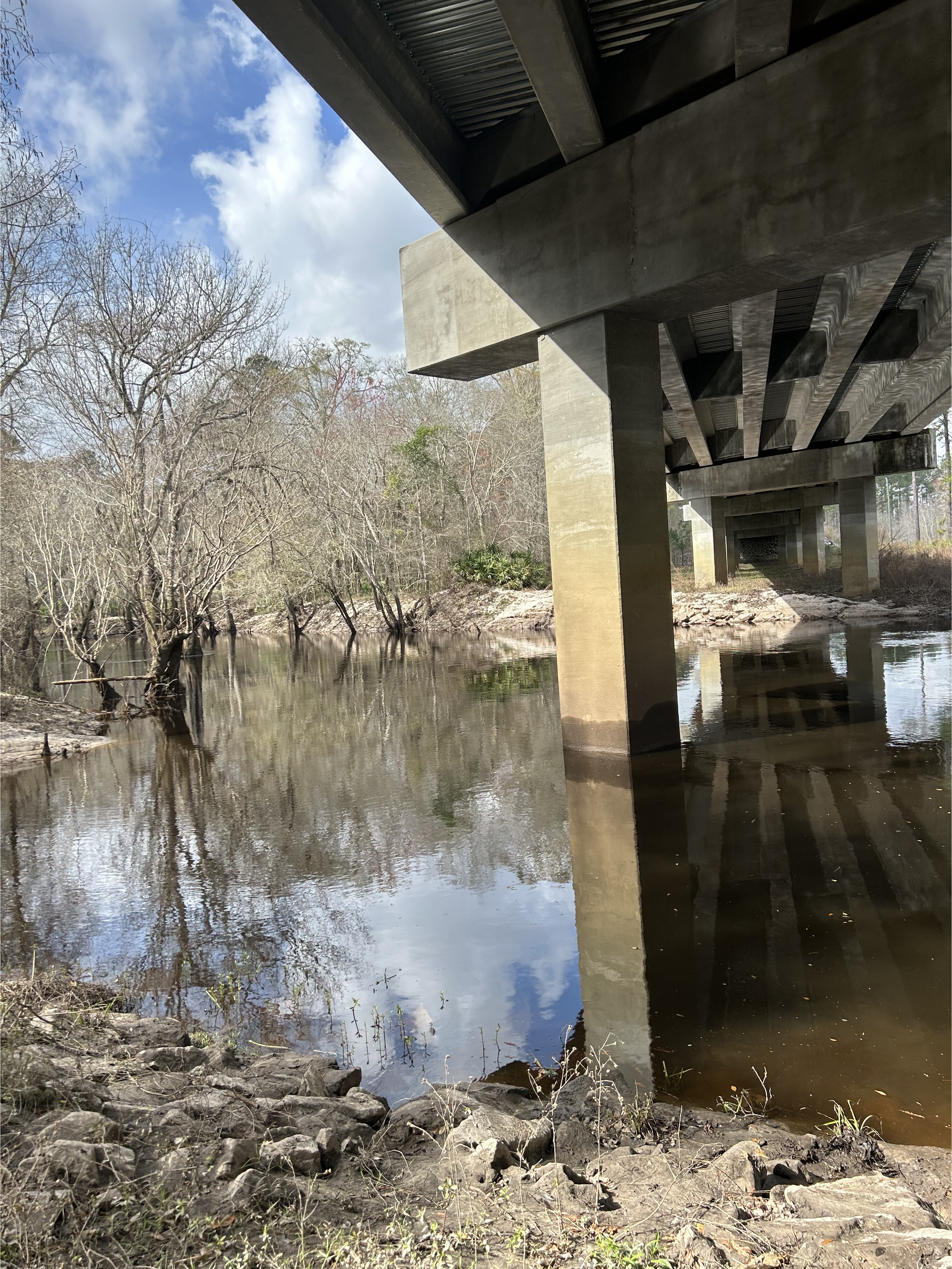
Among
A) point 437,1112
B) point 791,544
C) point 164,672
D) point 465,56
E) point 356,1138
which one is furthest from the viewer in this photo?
point 791,544

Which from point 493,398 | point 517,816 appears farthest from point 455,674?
point 493,398

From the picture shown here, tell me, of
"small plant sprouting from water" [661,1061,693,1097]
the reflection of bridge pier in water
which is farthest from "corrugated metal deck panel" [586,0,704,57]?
"small plant sprouting from water" [661,1061,693,1097]

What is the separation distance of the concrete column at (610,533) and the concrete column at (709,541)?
24.4 m

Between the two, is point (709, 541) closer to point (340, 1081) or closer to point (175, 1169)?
point (340, 1081)

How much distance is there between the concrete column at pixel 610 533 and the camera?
854 centimetres

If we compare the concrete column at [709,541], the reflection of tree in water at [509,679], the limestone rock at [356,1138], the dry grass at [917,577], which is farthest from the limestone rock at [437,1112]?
the concrete column at [709,541]

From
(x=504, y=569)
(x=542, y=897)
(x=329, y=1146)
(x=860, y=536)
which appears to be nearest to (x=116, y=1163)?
(x=329, y=1146)

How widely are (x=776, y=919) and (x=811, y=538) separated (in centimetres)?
4064

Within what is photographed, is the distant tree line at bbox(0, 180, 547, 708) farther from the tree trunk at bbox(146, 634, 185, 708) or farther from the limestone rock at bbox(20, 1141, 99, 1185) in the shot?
the limestone rock at bbox(20, 1141, 99, 1185)

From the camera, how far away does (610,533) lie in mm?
8500

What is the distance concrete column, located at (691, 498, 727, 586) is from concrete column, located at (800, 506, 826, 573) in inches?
322

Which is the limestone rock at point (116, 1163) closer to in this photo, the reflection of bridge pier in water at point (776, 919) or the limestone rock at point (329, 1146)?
the limestone rock at point (329, 1146)

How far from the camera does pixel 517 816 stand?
726 cm

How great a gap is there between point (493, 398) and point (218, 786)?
34.4 metres
